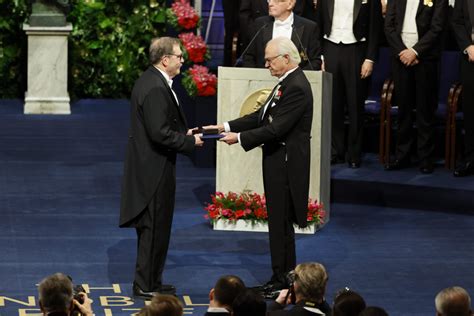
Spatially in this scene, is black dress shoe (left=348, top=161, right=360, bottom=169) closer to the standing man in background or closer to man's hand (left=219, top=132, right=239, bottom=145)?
the standing man in background

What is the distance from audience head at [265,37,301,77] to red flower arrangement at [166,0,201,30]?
14.6 feet

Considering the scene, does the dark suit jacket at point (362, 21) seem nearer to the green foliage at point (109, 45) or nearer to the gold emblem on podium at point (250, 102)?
the gold emblem on podium at point (250, 102)

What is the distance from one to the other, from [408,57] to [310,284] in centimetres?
601

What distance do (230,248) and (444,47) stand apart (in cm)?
475

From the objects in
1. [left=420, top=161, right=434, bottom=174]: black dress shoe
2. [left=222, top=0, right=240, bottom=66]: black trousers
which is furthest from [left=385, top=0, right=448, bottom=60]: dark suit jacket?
[left=222, top=0, right=240, bottom=66]: black trousers

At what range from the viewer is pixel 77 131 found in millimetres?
15656

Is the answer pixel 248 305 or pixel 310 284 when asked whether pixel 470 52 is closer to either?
pixel 310 284

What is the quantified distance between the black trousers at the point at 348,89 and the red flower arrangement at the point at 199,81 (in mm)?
1343

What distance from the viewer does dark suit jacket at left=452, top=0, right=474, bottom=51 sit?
12.2m

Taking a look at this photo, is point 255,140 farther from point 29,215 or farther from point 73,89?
point 73,89

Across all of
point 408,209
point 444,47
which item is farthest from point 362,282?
point 444,47

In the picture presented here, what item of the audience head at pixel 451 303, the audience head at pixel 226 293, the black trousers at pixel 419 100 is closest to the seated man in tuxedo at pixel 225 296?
the audience head at pixel 226 293

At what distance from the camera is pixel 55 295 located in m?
6.14

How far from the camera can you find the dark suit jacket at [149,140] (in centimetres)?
889
